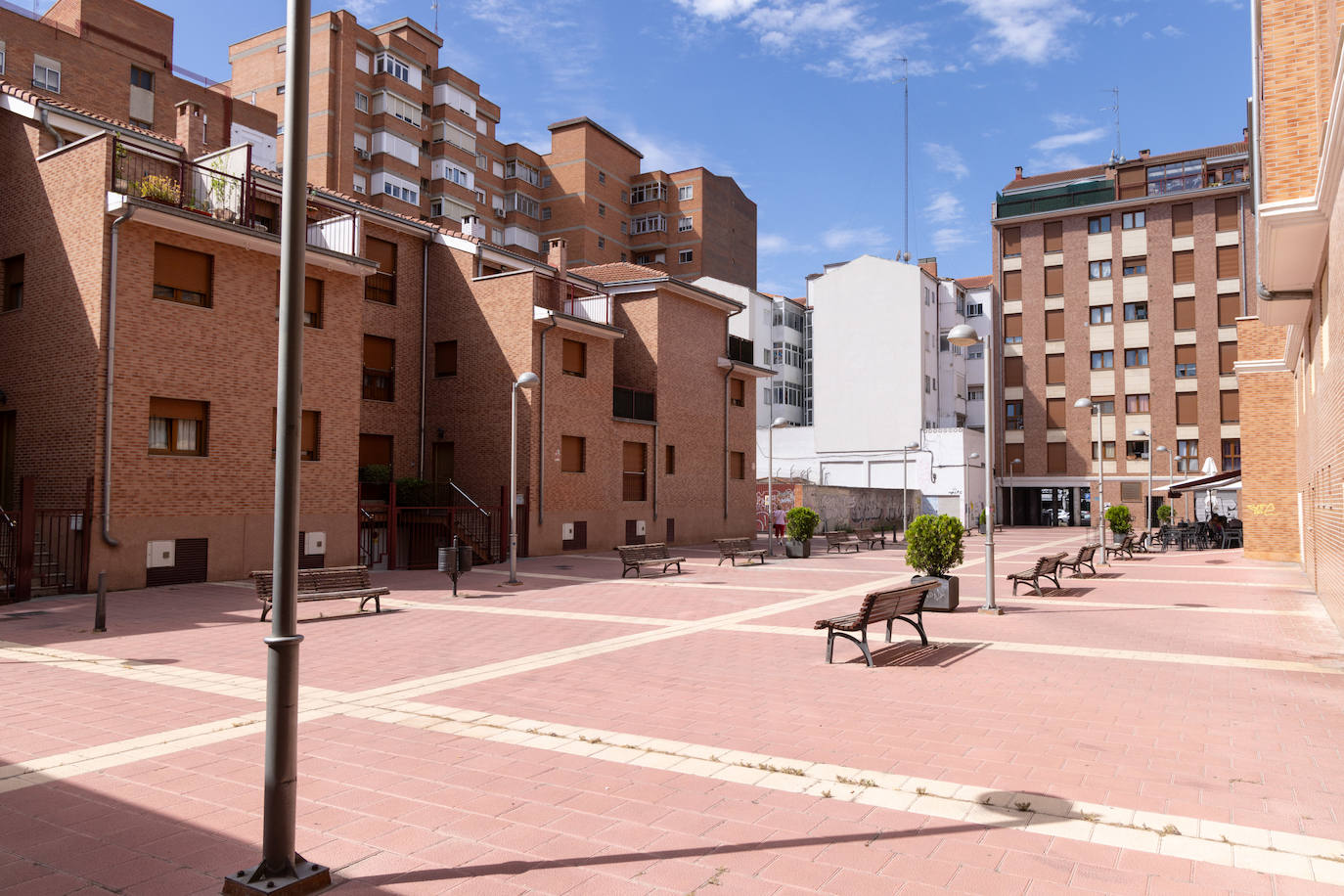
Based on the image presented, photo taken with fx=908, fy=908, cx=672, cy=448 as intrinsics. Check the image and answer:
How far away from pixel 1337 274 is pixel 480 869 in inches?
424

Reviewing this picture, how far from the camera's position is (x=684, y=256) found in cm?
6862

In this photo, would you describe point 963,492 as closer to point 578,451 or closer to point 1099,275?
point 1099,275

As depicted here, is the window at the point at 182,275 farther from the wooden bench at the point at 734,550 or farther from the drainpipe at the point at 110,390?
the wooden bench at the point at 734,550

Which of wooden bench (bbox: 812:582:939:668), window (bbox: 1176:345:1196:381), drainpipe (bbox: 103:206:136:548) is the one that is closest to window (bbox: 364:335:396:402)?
drainpipe (bbox: 103:206:136:548)

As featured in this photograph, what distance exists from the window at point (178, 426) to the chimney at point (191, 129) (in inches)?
272

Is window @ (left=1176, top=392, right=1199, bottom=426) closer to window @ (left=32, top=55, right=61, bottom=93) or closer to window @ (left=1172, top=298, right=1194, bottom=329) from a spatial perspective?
window @ (left=1172, top=298, right=1194, bottom=329)

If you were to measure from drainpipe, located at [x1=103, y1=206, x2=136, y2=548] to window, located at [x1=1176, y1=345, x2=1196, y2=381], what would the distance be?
5618 cm

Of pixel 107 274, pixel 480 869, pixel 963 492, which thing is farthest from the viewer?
pixel 963 492

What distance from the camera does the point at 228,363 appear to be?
18.9 meters

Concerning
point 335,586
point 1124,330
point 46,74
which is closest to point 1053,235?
point 1124,330

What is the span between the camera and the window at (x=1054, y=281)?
59.2 meters

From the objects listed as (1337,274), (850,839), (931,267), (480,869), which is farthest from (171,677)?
(931,267)

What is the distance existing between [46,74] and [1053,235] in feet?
180

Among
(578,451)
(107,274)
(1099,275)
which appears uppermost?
(1099,275)
